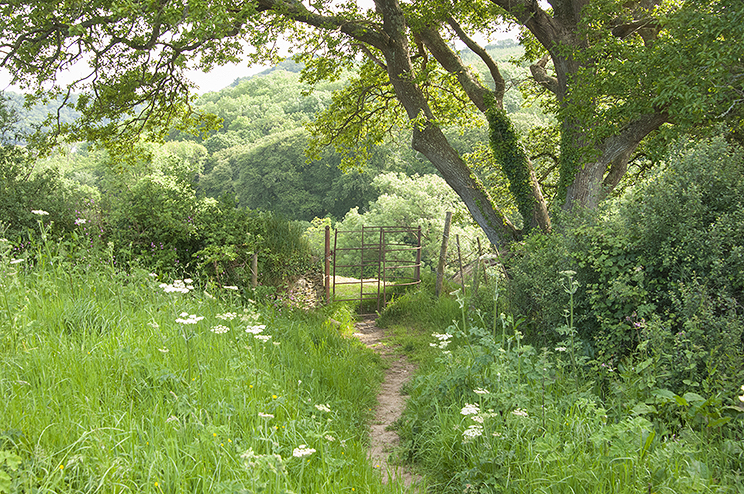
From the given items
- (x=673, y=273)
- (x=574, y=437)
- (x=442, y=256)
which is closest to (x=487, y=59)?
(x=442, y=256)

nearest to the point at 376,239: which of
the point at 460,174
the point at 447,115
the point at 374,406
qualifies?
the point at 447,115

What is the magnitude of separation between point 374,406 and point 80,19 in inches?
320

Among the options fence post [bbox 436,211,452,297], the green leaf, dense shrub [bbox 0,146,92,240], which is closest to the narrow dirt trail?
the green leaf

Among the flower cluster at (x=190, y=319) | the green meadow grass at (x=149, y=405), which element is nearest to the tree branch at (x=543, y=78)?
the green meadow grass at (x=149, y=405)

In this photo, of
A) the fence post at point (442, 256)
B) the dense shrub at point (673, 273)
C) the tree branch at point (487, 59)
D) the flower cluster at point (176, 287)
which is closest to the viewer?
the flower cluster at point (176, 287)

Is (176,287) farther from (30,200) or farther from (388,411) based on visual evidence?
(30,200)

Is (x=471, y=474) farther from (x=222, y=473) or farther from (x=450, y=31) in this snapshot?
(x=450, y=31)

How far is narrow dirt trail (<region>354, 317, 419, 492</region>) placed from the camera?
3521mm

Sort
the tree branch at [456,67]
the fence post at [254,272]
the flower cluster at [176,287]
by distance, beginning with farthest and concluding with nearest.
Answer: the tree branch at [456,67] < the fence post at [254,272] < the flower cluster at [176,287]

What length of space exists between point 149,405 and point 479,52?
34.4 ft

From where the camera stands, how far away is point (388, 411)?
505cm

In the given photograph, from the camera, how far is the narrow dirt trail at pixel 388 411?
3.52m

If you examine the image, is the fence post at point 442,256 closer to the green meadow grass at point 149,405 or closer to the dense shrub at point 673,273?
the dense shrub at point 673,273

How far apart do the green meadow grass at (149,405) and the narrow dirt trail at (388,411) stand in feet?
0.59
